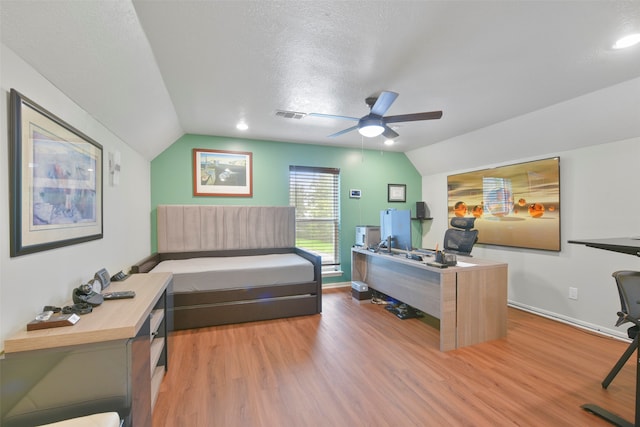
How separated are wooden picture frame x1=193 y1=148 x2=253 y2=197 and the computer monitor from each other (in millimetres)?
2186

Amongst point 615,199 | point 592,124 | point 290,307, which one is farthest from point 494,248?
point 290,307

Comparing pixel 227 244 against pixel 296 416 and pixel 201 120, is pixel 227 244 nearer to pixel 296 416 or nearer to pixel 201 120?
pixel 201 120

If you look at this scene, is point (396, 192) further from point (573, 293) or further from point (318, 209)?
point (573, 293)

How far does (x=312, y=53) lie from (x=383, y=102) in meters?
0.75

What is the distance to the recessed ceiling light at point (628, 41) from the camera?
1776 millimetres

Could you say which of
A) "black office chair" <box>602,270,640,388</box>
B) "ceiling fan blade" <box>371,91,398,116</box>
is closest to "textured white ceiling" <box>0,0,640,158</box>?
"ceiling fan blade" <box>371,91,398,116</box>

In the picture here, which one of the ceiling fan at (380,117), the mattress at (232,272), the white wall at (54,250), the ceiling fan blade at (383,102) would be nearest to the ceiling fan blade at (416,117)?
the ceiling fan at (380,117)

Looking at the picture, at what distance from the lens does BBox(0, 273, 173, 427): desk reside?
A: 1101 millimetres

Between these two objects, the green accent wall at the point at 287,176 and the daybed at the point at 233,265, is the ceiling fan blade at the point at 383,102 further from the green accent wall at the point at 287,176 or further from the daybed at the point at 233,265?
the green accent wall at the point at 287,176

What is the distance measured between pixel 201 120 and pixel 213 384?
9.69 ft

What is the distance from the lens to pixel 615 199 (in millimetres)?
2855

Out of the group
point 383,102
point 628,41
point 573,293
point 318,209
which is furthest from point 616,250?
→ point 318,209

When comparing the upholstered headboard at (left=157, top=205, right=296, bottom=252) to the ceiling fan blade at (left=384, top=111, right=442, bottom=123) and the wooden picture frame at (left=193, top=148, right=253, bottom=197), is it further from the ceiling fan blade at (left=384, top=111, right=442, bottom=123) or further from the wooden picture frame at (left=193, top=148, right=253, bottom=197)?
the ceiling fan blade at (left=384, top=111, right=442, bottom=123)

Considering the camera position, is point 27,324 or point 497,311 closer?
point 27,324
